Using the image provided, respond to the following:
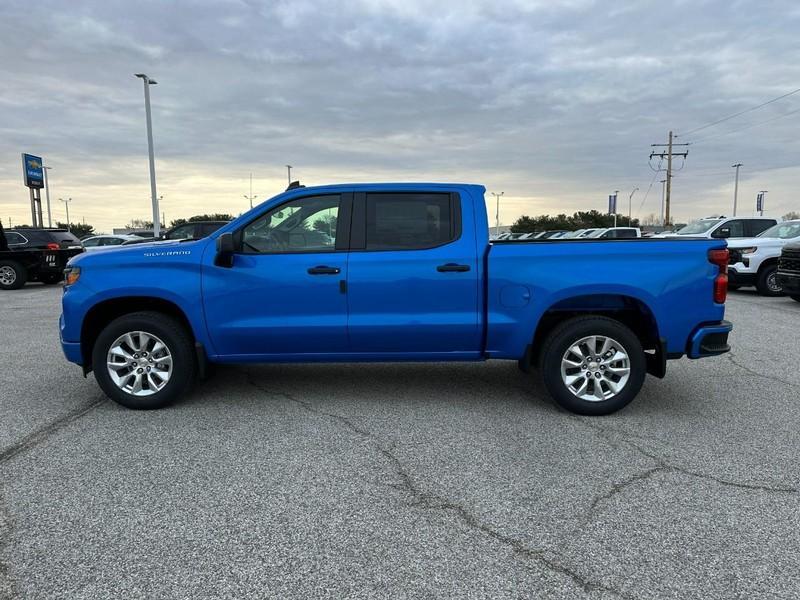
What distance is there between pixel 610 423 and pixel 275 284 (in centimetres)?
287

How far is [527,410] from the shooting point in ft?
16.3

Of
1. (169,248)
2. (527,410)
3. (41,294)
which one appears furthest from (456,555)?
(41,294)

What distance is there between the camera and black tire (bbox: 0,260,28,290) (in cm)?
1642

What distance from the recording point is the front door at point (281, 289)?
15.8 ft

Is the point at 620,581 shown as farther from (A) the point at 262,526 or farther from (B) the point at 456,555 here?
(A) the point at 262,526

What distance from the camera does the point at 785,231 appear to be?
551 inches

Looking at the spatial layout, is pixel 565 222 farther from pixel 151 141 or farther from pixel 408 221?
pixel 408 221

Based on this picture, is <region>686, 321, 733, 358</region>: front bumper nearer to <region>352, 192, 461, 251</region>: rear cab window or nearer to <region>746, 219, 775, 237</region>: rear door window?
<region>352, 192, 461, 251</region>: rear cab window

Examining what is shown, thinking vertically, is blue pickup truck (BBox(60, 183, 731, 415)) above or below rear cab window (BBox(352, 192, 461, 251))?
below

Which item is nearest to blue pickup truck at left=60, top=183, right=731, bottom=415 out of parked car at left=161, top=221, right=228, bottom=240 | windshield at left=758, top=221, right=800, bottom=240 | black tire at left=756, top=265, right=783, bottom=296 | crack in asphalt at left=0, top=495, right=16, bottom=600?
crack in asphalt at left=0, top=495, right=16, bottom=600

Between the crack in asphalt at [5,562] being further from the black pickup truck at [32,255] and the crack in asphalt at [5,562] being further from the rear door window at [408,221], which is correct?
the black pickup truck at [32,255]

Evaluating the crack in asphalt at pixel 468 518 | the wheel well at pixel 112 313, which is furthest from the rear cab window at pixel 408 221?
the wheel well at pixel 112 313

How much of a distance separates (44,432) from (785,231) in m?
15.3

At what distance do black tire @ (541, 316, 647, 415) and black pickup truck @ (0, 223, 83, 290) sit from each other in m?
15.8
